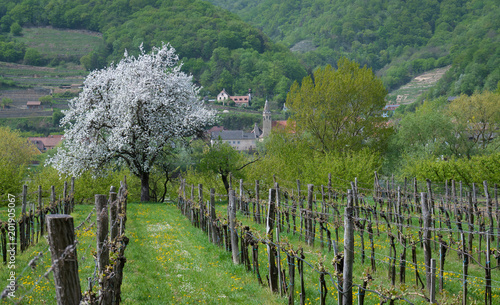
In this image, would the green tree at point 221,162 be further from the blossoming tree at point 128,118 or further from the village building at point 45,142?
the village building at point 45,142

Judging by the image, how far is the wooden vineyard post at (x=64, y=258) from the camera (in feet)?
12.7

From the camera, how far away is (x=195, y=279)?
874 cm

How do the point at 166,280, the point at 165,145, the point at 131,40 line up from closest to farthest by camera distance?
the point at 166,280 < the point at 165,145 < the point at 131,40

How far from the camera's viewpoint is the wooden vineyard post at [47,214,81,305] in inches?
152

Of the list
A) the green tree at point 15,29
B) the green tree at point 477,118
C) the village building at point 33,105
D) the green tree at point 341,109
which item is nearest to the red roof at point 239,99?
the village building at point 33,105

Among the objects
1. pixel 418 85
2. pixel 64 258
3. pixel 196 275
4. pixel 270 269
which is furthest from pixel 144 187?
pixel 418 85

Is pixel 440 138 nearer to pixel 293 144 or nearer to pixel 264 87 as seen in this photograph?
pixel 293 144

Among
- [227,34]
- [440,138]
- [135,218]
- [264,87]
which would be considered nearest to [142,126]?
[135,218]

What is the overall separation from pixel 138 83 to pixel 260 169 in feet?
34.2

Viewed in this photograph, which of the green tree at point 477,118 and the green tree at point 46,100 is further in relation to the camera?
the green tree at point 46,100

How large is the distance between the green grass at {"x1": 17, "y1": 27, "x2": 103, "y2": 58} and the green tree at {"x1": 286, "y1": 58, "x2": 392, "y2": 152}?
459ft

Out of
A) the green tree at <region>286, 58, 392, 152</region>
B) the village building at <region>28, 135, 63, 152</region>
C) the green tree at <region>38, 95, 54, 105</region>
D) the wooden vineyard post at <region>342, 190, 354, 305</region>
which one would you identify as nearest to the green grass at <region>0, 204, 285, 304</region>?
the wooden vineyard post at <region>342, 190, 354, 305</region>

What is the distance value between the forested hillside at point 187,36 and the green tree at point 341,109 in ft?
408

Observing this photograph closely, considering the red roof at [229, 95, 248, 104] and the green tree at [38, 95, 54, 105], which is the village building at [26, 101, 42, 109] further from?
the red roof at [229, 95, 248, 104]
